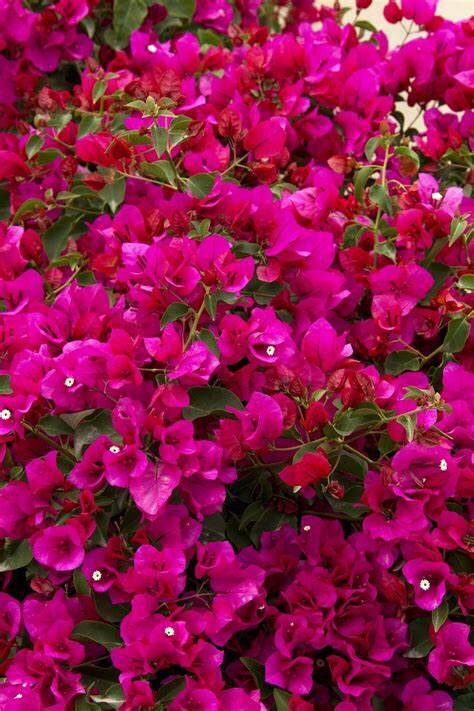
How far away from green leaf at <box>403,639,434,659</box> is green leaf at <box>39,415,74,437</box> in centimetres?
40

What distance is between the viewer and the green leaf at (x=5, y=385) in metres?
1.04

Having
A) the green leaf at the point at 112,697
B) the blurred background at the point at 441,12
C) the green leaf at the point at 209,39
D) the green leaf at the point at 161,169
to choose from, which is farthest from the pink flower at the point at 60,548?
the blurred background at the point at 441,12

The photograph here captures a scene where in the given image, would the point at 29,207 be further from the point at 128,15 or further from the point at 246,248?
the point at 128,15

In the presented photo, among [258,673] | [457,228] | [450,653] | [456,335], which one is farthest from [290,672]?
[457,228]

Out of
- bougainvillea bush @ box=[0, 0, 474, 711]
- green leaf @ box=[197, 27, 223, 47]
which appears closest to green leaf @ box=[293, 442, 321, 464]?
bougainvillea bush @ box=[0, 0, 474, 711]

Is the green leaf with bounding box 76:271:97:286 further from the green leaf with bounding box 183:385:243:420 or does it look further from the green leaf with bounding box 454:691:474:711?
the green leaf with bounding box 454:691:474:711

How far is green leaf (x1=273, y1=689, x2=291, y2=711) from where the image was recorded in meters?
0.96

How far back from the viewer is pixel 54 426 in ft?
3.36

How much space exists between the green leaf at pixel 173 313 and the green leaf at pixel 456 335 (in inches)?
11.3

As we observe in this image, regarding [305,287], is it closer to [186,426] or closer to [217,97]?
[186,426]

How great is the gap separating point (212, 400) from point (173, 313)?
0.31 feet

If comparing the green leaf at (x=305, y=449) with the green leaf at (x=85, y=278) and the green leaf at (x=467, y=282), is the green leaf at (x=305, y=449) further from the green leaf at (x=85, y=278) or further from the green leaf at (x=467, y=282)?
the green leaf at (x=85, y=278)

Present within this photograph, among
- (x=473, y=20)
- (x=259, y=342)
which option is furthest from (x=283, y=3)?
(x=259, y=342)

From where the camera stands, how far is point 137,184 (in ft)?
4.42
